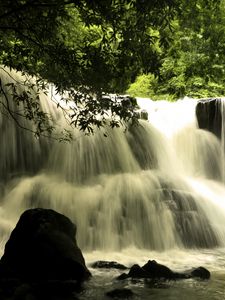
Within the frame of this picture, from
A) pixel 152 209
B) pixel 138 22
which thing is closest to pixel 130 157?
pixel 152 209

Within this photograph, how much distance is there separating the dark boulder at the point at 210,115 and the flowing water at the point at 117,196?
113 inches

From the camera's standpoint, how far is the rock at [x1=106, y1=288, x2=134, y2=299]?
229 inches

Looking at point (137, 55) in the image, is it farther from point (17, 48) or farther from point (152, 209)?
point (152, 209)

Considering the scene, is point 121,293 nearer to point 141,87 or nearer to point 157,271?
point 157,271

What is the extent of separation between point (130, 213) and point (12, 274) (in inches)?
174

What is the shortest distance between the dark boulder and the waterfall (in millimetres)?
2363

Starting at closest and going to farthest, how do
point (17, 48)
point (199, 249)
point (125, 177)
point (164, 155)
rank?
point (17, 48) < point (199, 249) < point (125, 177) < point (164, 155)

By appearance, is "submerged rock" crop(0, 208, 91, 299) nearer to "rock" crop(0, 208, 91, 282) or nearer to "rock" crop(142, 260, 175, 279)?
"rock" crop(0, 208, 91, 282)

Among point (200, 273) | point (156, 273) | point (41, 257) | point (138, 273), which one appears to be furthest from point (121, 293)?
point (200, 273)

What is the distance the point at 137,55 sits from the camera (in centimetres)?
567

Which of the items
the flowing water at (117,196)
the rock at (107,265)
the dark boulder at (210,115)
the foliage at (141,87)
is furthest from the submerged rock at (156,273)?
the foliage at (141,87)

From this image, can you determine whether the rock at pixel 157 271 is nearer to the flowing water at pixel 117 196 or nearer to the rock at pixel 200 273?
the rock at pixel 200 273

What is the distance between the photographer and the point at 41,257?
6.72 m

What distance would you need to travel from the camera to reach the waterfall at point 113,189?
10.1 metres
